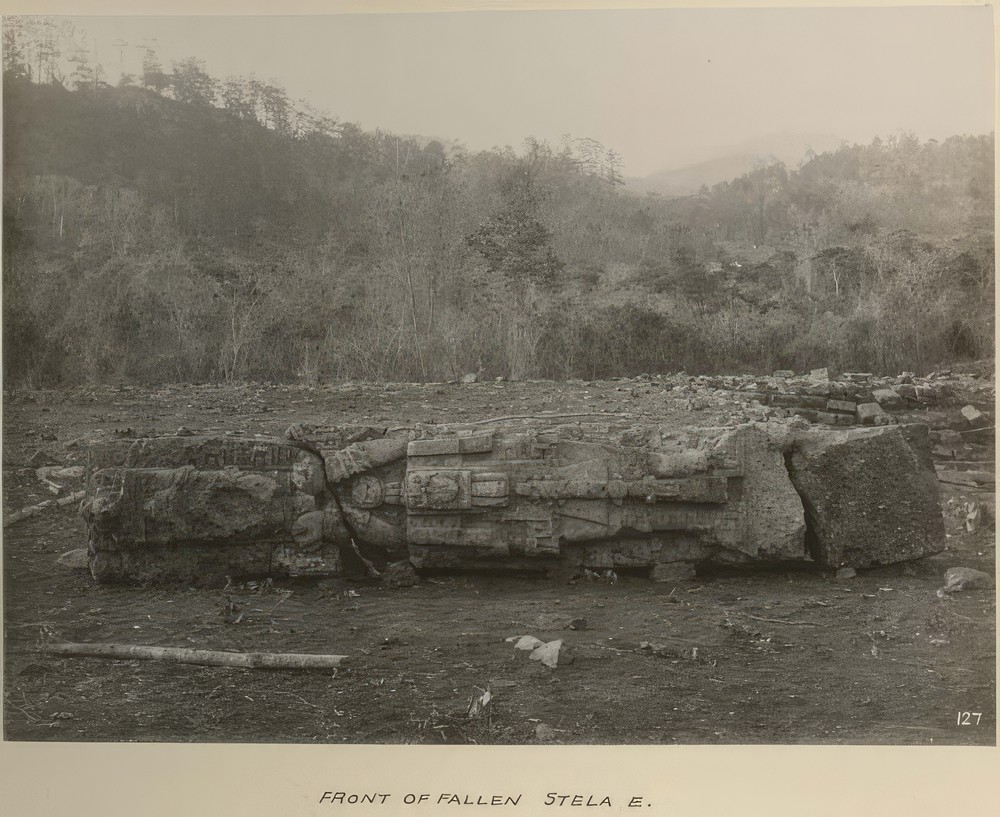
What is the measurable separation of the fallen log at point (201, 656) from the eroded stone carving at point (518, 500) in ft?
1.49

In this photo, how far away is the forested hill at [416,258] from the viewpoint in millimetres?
5777

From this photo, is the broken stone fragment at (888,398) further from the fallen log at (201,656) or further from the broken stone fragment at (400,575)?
the fallen log at (201,656)

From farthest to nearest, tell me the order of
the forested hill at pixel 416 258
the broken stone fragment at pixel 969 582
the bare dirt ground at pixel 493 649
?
1. the forested hill at pixel 416 258
2. the broken stone fragment at pixel 969 582
3. the bare dirt ground at pixel 493 649

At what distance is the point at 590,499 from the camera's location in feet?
17.9

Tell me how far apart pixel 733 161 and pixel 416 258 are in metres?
2.19

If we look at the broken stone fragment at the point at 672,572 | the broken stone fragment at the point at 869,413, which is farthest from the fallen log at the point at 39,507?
the broken stone fragment at the point at 869,413

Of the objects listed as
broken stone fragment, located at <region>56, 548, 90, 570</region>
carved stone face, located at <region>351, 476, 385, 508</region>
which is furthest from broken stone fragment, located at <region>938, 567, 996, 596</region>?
broken stone fragment, located at <region>56, 548, 90, 570</region>

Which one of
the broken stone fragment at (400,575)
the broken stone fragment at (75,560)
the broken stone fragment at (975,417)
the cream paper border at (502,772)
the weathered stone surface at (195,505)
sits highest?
the broken stone fragment at (975,417)

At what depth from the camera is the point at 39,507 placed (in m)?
5.78

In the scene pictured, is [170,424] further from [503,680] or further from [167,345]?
[503,680]

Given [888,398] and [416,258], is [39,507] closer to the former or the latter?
[416,258]

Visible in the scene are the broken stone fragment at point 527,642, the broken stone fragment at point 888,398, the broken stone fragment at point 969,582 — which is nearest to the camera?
the broken stone fragment at point 527,642

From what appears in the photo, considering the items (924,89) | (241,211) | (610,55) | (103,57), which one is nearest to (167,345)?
(241,211)

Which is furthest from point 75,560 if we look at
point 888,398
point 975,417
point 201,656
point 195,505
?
point 975,417
